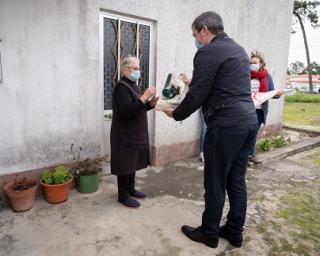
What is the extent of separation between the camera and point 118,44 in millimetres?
4309

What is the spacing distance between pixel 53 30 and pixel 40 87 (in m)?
0.75

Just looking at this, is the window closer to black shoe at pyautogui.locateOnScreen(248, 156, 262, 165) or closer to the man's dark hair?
the man's dark hair

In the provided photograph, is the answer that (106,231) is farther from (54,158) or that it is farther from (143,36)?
(143,36)

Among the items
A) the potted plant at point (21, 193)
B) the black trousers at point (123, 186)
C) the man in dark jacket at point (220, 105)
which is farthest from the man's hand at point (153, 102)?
the potted plant at point (21, 193)

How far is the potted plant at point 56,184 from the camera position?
3.45m

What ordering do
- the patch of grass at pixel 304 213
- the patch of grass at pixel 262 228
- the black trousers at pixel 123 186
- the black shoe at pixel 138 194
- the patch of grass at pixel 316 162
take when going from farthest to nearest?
the patch of grass at pixel 316 162 < the black shoe at pixel 138 194 < the black trousers at pixel 123 186 < the patch of grass at pixel 262 228 < the patch of grass at pixel 304 213

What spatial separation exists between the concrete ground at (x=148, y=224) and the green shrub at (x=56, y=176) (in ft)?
0.94

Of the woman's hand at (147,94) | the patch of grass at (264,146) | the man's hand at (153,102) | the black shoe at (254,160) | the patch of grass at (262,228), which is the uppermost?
the woman's hand at (147,94)

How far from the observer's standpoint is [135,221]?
10.4 ft

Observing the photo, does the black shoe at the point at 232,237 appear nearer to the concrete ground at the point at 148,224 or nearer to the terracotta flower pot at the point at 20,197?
the concrete ground at the point at 148,224

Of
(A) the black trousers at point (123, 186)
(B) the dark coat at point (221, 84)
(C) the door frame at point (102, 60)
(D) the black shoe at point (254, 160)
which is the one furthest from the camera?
(D) the black shoe at point (254, 160)

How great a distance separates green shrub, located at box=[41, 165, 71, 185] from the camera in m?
3.51

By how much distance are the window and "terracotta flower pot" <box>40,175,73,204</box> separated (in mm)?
1435

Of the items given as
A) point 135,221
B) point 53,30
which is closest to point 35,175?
point 135,221
